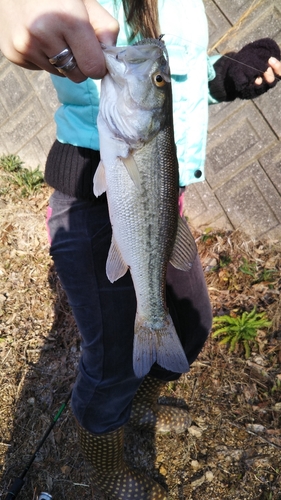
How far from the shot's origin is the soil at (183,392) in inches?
107

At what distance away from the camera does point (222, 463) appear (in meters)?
2.73

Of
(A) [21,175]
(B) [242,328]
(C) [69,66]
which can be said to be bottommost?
(B) [242,328]

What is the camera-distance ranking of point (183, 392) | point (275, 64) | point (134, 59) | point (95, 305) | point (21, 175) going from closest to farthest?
1. point (134, 59)
2. point (95, 305)
3. point (275, 64)
4. point (183, 392)
5. point (21, 175)

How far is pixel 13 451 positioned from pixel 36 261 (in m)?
1.77

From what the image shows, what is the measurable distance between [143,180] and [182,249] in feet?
1.32

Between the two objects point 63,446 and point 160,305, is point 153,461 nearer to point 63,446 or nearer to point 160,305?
point 63,446

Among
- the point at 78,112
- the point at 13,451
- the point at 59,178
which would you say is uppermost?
the point at 78,112

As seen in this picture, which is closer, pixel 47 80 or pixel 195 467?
pixel 195 467

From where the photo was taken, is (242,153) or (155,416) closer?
(155,416)

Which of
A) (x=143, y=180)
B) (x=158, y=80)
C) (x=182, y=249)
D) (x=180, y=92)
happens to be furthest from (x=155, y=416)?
(x=158, y=80)

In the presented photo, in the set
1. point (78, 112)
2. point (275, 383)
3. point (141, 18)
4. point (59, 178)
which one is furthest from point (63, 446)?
point (141, 18)

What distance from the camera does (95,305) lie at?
1.89 meters

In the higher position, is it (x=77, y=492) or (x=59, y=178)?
(x=59, y=178)

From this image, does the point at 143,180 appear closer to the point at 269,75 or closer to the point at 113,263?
the point at 113,263
